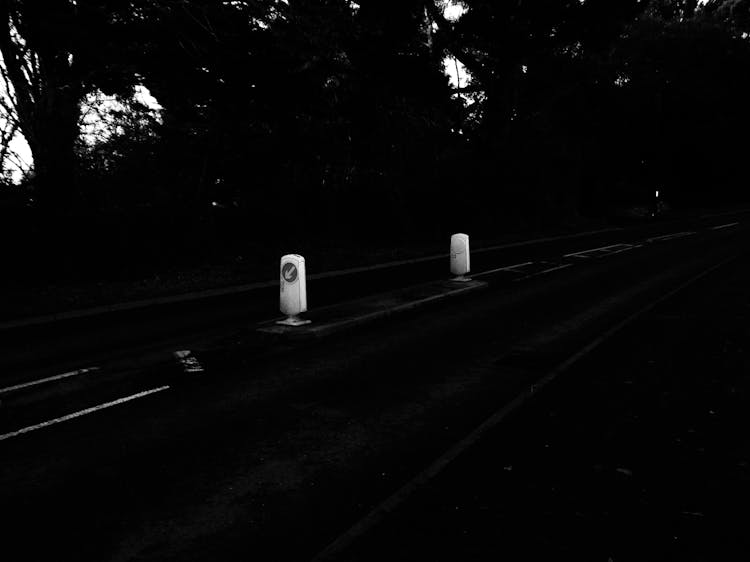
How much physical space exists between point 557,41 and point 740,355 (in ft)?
90.7

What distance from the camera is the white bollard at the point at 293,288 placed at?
31.3 feet

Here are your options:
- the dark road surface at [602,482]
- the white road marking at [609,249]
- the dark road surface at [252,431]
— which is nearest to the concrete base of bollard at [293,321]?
the dark road surface at [252,431]

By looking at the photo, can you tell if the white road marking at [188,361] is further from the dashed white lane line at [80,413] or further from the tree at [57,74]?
the tree at [57,74]

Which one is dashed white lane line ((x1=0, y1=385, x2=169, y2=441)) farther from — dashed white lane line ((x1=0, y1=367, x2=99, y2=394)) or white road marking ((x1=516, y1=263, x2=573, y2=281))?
white road marking ((x1=516, y1=263, x2=573, y2=281))

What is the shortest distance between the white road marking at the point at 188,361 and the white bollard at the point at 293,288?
6.25 feet

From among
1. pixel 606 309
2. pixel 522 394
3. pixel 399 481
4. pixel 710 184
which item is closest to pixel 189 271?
pixel 606 309

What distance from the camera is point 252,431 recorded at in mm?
5422

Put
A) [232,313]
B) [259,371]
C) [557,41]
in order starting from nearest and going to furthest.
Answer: [259,371], [232,313], [557,41]

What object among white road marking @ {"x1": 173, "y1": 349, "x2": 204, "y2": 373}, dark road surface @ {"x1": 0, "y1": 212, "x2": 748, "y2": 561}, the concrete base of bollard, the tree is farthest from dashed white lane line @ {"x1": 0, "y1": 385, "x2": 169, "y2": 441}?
the tree

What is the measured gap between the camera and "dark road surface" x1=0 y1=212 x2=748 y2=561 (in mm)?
3828

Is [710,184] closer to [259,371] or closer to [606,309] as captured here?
[606,309]

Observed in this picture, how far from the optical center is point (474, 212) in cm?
2703

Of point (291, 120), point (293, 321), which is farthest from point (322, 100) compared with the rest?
point (293, 321)

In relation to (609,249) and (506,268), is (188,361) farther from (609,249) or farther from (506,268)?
(609,249)
